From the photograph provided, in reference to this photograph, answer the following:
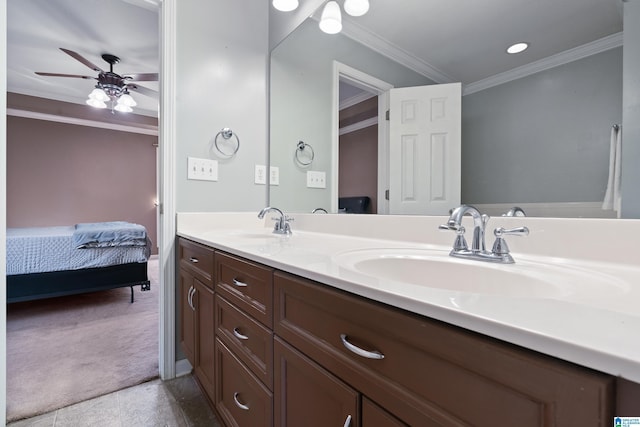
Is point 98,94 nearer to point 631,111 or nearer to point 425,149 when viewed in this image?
point 425,149

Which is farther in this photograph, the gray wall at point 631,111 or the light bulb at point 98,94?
the light bulb at point 98,94

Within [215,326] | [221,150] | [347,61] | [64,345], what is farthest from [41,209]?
[347,61]

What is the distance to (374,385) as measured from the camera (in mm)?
490

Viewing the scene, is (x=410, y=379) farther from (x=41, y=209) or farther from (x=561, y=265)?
(x=41, y=209)

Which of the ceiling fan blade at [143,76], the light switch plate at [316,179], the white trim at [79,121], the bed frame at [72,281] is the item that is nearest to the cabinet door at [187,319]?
A: the light switch plate at [316,179]

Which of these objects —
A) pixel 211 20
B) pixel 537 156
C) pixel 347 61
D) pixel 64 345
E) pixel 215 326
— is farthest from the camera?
pixel 64 345

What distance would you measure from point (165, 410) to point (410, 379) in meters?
1.38

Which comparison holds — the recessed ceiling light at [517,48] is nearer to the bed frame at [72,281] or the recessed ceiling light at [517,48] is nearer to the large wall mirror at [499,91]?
the large wall mirror at [499,91]

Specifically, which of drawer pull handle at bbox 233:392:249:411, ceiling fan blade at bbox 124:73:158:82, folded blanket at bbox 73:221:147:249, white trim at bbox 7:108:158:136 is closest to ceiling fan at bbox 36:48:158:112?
ceiling fan blade at bbox 124:73:158:82

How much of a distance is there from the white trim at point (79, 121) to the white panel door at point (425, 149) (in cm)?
477

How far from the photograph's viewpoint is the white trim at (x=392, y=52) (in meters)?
1.08

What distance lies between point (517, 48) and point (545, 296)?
0.72 metres

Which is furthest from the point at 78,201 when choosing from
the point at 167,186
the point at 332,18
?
the point at 332,18

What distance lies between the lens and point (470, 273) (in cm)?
76
